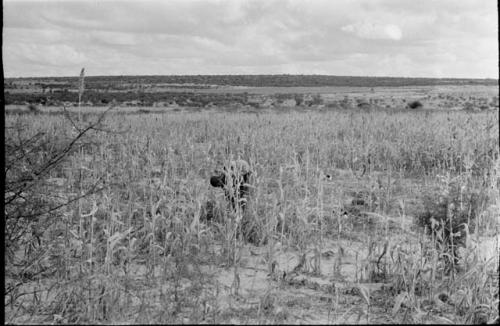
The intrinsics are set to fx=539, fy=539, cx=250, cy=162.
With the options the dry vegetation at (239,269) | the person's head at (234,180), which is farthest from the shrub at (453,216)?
the person's head at (234,180)

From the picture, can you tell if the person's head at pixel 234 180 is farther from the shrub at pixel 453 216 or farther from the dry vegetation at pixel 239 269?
the shrub at pixel 453 216

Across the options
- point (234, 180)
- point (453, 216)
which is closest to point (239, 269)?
point (234, 180)

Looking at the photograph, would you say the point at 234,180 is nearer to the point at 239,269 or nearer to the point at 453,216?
the point at 239,269

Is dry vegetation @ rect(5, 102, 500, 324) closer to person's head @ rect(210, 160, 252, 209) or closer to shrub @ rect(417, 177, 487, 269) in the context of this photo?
shrub @ rect(417, 177, 487, 269)

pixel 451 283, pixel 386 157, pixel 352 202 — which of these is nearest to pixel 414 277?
pixel 451 283

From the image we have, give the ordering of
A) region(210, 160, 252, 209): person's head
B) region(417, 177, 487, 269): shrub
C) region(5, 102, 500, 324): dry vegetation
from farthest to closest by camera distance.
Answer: region(210, 160, 252, 209): person's head < region(417, 177, 487, 269): shrub < region(5, 102, 500, 324): dry vegetation

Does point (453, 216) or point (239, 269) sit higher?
point (453, 216)

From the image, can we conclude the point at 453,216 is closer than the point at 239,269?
No

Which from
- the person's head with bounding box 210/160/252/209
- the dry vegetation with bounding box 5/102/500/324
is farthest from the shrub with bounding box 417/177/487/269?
the person's head with bounding box 210/160/252/209

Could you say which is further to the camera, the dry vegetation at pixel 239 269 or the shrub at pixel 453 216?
the shrub at pixel 453 216

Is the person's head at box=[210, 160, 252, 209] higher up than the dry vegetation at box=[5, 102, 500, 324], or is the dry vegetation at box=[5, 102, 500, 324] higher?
the person's head at box=[210, 160, 252, 209]

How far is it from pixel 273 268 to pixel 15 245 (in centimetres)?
189

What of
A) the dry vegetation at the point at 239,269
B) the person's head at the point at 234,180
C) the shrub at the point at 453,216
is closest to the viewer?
the dry vegetation at the point at 239,269

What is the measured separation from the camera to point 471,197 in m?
4.36
